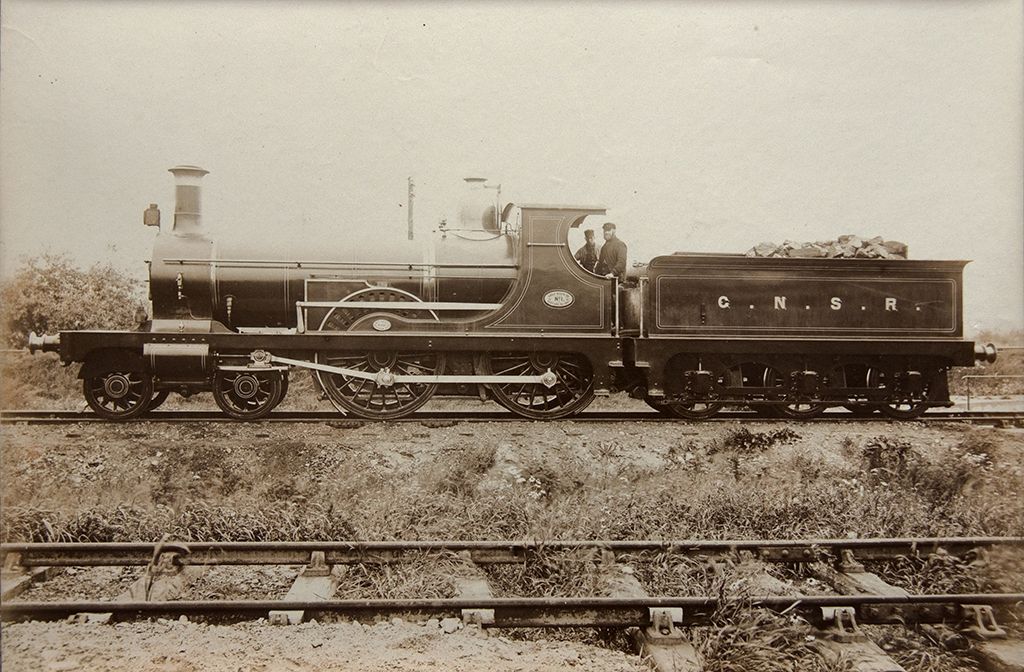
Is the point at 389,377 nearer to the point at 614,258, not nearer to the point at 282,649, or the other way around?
the point at 614,258

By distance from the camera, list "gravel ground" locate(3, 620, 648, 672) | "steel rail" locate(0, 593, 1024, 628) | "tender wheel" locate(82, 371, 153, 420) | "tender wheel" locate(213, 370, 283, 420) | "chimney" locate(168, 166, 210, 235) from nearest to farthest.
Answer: "gravel ground" locate(3, 620, 648, 672), "steel rail" locate(0, 593, 1024, 628), "chimney" locate(168, 166, 210, 235), "tender wheel" locate(82, 371, 153, 420), "tender wheel" locate(213, 370, 283, 420)

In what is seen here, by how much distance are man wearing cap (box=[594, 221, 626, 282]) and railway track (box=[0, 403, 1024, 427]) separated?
4.17 ft

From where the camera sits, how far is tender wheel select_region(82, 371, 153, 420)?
564cm

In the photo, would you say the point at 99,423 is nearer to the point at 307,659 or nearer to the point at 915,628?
the point at 307,659

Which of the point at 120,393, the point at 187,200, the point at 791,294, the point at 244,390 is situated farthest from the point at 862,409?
the point at 120,393

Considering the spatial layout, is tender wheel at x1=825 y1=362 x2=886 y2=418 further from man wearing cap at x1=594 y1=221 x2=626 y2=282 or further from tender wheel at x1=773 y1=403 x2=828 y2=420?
man wearing cap at x1=594 y1=221 x2=626 y2=282

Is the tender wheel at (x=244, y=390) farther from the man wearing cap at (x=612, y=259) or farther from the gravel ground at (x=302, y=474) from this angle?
the man wearing cap at (x=612, y=259)

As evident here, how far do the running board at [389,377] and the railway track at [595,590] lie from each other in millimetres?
1989

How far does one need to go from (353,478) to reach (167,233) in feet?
8.63

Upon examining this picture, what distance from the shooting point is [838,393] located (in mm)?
6117

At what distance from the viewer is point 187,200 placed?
539 cm

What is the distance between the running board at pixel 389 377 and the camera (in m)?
5.73

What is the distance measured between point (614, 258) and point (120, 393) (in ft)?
14.1

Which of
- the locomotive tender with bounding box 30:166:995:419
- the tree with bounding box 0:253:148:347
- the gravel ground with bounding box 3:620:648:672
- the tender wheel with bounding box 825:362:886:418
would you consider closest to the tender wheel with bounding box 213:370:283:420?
the locomotive tender with bounding box 30:166:995:419
